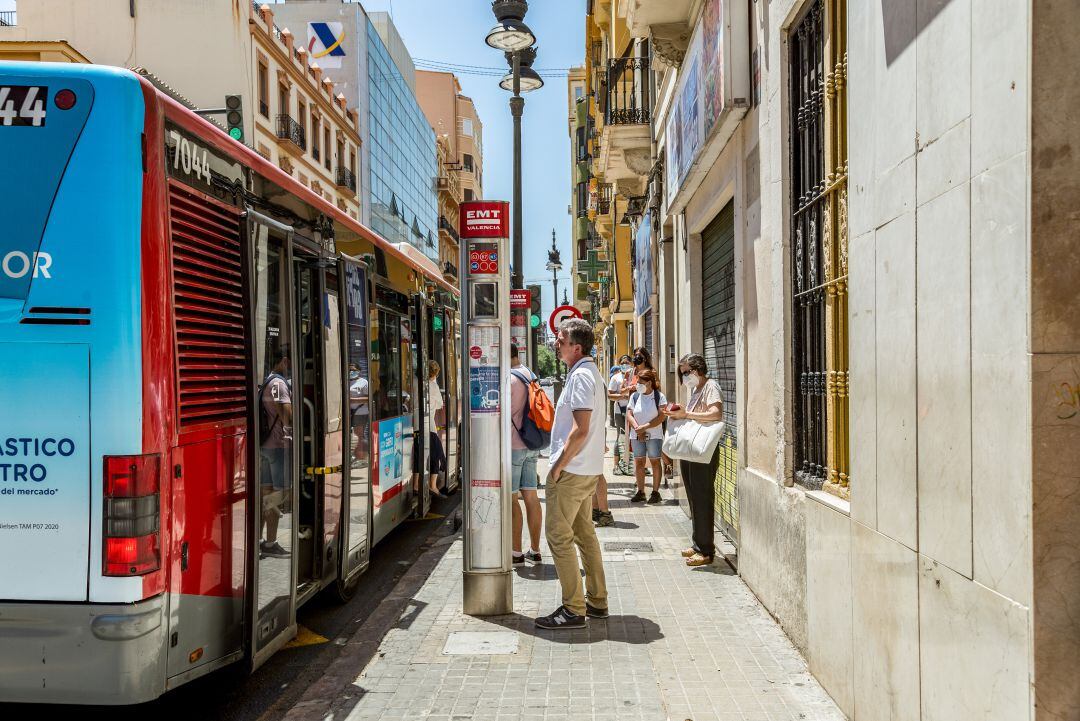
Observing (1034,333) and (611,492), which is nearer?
(1034,333)

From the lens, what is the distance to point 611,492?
13297mm

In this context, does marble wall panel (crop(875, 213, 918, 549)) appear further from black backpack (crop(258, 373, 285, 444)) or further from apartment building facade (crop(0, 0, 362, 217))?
apartment building facade (crop(0, 0, 362, 217))

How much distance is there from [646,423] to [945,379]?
8.01 m

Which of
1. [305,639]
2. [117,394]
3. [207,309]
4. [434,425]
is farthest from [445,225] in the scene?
[117,394]

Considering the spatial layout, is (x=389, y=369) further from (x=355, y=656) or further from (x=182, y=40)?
(x=182, y=40)

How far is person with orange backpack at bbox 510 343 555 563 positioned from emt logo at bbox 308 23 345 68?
41.9 meters

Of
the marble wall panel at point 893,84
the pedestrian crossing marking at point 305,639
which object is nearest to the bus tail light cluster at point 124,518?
the pedestrian crossing marking at point 305,639

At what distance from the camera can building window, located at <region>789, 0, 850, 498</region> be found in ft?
17.3

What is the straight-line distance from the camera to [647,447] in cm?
1191

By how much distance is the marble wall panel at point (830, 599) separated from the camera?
4.59 meters

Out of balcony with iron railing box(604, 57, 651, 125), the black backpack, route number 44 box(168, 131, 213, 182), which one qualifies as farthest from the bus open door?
balcony with iron railing box(604, 57, 651, 125)

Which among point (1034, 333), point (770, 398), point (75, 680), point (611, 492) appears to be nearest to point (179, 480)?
point (75, 680)

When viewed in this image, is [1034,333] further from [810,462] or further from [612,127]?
[612,127]

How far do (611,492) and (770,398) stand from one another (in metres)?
6.61
